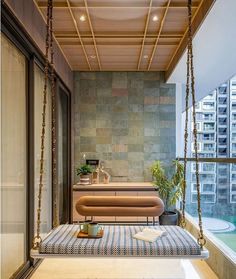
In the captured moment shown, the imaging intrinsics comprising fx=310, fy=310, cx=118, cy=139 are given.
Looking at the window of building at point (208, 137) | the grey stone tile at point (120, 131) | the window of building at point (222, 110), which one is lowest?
the window of building at point (208, 137)

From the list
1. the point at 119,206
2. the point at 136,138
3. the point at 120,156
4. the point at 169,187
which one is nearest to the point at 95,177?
the point at 120,156

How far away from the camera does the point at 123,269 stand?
3811 millimetres

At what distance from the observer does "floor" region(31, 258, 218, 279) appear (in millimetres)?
3574

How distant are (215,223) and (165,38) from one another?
273 centimetres

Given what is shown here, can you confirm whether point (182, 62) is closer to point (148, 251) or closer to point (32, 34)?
point (32, 34)

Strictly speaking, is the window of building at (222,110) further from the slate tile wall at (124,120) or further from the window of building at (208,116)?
the slate tile wall at (124,120)

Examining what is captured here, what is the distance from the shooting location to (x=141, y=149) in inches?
251

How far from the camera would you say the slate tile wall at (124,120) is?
6379 millimetres

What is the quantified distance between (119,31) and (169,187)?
115 inches

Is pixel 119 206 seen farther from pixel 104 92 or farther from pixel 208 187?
pixel 104 92

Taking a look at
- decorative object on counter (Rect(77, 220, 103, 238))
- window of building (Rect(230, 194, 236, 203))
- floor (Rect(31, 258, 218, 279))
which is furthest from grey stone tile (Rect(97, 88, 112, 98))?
decorative object on counter (Rect(77, 220, 103, 238))

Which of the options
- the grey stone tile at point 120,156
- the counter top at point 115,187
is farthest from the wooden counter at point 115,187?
the grey stone tile at point 120,156

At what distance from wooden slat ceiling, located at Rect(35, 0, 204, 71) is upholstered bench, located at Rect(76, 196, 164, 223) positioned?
2.25 m

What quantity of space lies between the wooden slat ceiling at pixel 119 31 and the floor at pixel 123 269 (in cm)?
314
